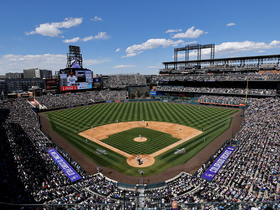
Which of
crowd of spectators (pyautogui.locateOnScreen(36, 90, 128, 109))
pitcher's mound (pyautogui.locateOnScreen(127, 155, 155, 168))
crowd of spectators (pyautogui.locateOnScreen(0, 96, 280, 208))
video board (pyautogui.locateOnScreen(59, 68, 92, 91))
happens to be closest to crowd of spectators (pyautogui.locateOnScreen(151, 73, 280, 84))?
crowd of spectators (pyautogui.locateOnScreen(36, 90, 128, 109))

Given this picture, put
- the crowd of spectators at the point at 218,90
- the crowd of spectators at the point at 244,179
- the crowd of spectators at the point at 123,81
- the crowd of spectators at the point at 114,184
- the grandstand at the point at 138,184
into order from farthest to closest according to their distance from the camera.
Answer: the crowd of spectators at the point at 123,81 < the crowd of spectators at the point at 218,90 < the crowd of spectators at the point at 114,184 < the crowd of spectators at the point at 244,179 < the grandstand at the point at 138,184

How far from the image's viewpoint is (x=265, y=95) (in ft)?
180

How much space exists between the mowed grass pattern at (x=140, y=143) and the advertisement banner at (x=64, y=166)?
8.00 metres

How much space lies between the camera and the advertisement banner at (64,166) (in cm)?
2014

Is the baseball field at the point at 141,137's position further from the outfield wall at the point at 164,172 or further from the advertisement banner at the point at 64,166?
the advertisement banner at the point at 64,166

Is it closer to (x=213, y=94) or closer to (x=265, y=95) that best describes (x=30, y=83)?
(x=213, y=94)

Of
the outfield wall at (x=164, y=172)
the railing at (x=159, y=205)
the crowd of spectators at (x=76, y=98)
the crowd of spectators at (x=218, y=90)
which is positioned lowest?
the outfield wall at (x=164, y=172)

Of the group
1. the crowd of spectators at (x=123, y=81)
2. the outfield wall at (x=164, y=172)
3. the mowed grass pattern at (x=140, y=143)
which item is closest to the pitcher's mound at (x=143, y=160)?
Result: the mowed grass pattern at (x=140, y=143)

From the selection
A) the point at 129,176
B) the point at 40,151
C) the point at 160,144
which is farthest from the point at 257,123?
the point at 40,151

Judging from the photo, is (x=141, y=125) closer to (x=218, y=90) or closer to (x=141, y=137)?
(x=141, y=137)

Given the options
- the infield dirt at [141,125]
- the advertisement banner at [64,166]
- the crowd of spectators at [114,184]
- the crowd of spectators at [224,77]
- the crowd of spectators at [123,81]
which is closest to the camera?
the crowd of spectators at [114,184]

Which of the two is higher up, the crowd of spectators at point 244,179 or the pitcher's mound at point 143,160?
the crowd of spectators at point 244,179

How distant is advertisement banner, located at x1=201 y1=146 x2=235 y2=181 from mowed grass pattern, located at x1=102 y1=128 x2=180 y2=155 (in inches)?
325

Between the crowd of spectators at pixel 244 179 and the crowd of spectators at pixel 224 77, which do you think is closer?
the crowd of spectators at pixel 244 179
